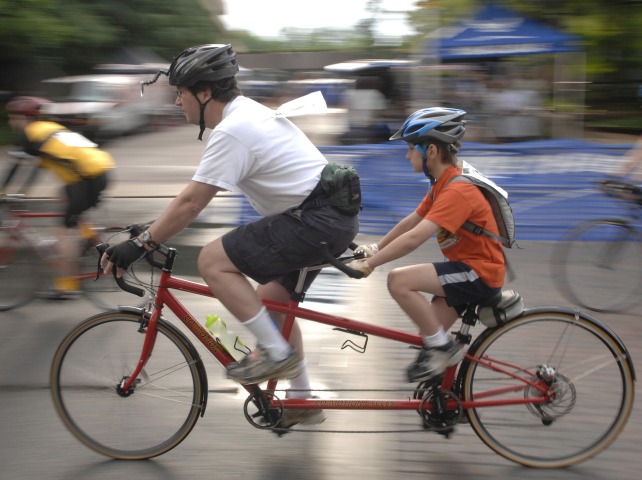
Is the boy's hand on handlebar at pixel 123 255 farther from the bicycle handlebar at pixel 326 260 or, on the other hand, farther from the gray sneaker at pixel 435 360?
the gray sneaker at pixel 435 360

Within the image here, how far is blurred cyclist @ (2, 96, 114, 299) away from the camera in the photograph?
636cm

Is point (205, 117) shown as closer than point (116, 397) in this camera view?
Yes

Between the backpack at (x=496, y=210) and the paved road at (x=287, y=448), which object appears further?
the paved road at (x=287, y=448)

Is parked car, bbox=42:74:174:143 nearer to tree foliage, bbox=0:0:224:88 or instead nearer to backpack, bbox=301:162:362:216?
tree foliage, bbox=0:0:224:88

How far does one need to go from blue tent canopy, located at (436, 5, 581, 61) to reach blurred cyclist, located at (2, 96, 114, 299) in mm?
6521

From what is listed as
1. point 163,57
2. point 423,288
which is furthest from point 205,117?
point 163,57

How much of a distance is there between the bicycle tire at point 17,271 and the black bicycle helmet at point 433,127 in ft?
12.7

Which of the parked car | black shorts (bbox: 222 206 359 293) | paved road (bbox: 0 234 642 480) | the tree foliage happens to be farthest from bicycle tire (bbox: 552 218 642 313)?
the tree foliage

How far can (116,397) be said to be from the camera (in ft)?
12.5

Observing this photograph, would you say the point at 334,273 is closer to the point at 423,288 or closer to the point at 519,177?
the point at 519,177

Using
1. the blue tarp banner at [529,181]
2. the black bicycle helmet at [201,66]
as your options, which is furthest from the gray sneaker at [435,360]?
the blue tarp banner at [529,181]

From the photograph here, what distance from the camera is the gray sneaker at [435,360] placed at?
352 cm

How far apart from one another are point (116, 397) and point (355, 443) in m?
1.19

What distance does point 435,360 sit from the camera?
11.5 ft
